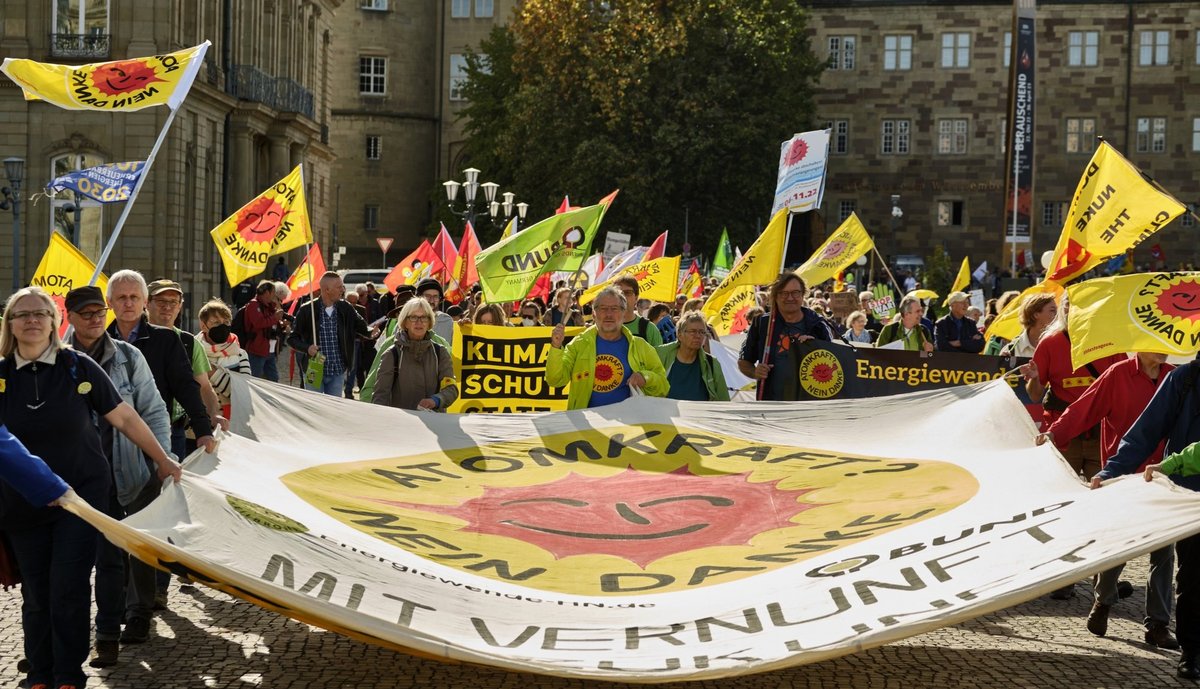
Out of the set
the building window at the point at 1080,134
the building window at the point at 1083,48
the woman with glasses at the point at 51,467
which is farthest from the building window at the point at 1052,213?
the woman with glasses at the point at 51,467

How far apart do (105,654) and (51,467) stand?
1.24 meters

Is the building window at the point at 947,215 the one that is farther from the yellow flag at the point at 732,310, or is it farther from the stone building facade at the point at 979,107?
the yellow flag at the point at 732,310

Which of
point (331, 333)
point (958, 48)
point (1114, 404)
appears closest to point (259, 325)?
point (331, 333)

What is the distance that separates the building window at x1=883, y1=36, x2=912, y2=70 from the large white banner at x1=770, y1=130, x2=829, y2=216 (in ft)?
193

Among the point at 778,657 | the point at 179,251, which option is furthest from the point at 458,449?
the point at 179,251

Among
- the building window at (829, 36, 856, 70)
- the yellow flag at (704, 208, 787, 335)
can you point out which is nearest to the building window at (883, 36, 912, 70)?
the building window at (829, 36, 856, 70)

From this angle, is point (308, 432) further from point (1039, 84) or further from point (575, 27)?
point (1039, 84)

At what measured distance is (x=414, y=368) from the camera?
1057cm

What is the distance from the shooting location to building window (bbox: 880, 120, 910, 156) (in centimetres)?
7350

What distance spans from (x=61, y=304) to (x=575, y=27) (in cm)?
4175

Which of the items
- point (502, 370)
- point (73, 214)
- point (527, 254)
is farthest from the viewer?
point (73, 214)

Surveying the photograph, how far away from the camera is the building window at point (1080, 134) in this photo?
2849 inches

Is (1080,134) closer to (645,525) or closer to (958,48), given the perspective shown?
(958,48)

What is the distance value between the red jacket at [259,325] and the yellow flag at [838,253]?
261 inches
